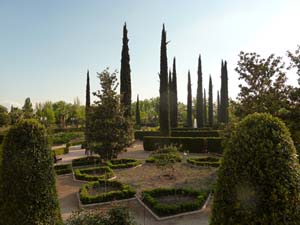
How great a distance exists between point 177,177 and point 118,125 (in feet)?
17.3

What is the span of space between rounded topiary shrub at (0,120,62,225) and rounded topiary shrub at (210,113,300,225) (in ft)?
10.1

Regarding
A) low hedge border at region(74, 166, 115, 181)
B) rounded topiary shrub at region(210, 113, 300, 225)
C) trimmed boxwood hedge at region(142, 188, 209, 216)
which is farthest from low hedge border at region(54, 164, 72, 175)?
rounded topiary shrub at region(210, 113, 300, 225)

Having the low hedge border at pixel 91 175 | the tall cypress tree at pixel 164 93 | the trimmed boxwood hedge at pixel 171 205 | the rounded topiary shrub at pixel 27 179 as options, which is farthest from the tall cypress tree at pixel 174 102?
the rounded topiary shrub at pixel 27 179

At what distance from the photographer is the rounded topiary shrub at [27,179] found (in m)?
4.57

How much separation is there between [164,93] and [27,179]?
21996 mm

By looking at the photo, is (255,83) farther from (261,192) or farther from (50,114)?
(50,114)

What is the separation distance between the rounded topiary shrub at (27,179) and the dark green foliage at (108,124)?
410 inches

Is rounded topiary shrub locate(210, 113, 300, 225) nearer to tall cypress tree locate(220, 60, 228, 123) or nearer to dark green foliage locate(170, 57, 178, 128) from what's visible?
dark green foliage locate(170, 57, 178, 128)

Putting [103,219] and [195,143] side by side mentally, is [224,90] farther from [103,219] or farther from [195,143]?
[103,219]

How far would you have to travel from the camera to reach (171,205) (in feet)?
25.6

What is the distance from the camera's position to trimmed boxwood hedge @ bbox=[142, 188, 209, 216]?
7559 millimetres

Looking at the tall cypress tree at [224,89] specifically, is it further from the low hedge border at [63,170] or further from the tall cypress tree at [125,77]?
the low hedge border at [63,170]

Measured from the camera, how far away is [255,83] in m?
12.1

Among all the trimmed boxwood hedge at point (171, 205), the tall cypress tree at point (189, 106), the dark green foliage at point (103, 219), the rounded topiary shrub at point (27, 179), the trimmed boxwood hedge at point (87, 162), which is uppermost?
the tall cypress tree at point (189, 106)
